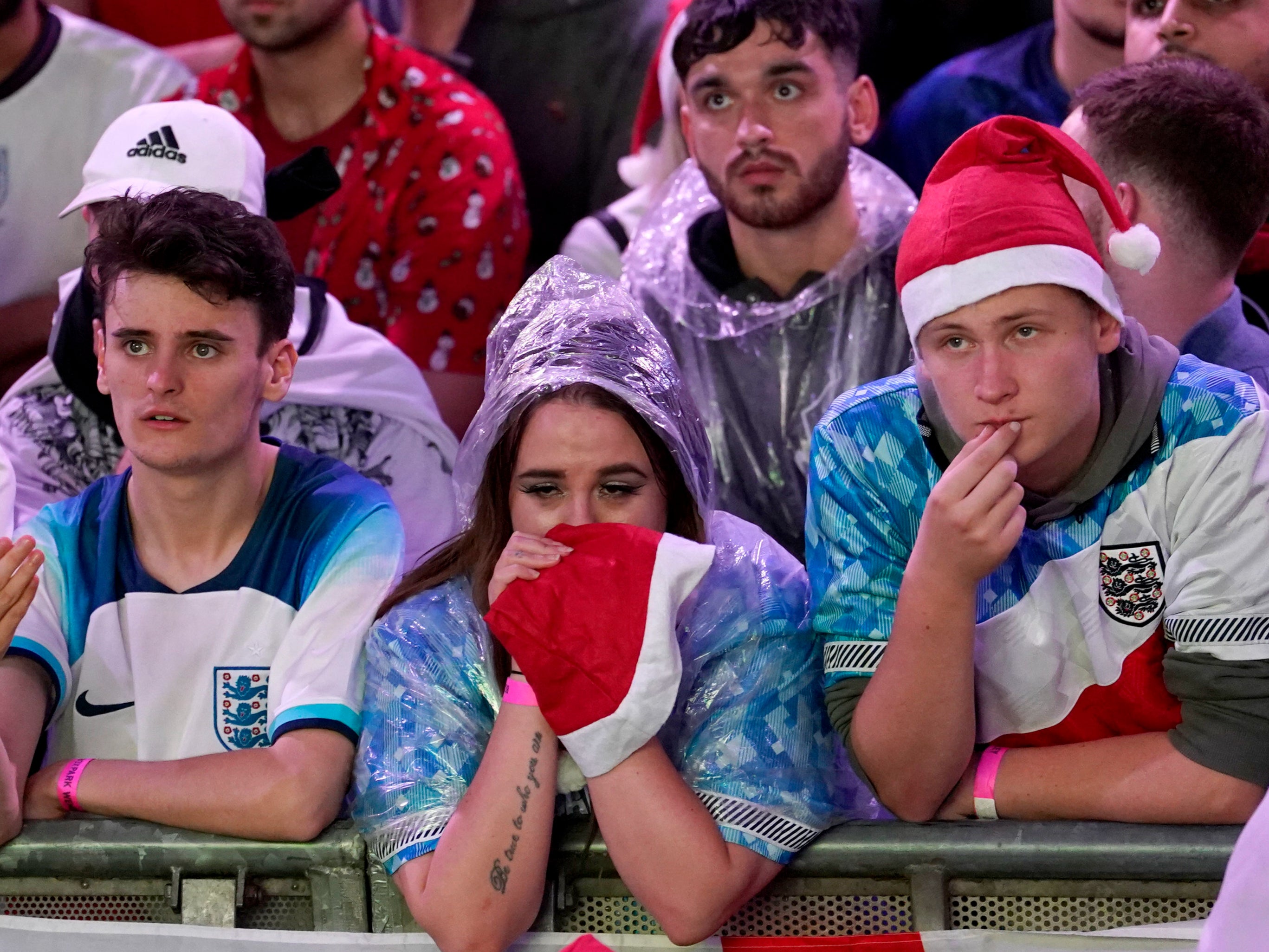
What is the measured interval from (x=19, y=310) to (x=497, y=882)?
2.27m

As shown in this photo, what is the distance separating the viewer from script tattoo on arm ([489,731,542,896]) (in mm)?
1805

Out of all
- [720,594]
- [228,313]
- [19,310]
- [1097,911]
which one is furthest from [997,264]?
[19,310]

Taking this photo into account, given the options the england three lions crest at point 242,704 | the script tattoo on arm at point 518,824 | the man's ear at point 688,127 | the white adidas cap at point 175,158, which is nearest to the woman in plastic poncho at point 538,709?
the script tattoo on arm at point 518,824

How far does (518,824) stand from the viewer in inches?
72.1

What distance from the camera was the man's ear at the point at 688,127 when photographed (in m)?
3.13

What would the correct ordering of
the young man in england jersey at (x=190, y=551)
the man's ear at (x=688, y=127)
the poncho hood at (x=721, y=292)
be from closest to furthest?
the young man in england jersey at (x=190, y=551)
the poncho hood at (x=721, y=292)
the man's ear at (x=688, y=127)

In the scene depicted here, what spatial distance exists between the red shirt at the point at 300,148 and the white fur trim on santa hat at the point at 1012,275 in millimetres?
1920

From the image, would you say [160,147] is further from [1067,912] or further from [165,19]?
[1067,912]

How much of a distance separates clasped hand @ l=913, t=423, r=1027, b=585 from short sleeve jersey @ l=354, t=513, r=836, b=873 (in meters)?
0.29

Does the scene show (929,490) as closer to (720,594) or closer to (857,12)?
(720,594)

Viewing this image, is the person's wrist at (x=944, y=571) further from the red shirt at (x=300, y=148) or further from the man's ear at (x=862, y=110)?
the red shirt at (x=300, y=148)

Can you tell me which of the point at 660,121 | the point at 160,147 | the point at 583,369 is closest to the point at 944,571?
the point at 583,369

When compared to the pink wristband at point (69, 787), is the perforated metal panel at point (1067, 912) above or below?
below

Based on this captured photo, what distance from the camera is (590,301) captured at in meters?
2.14
